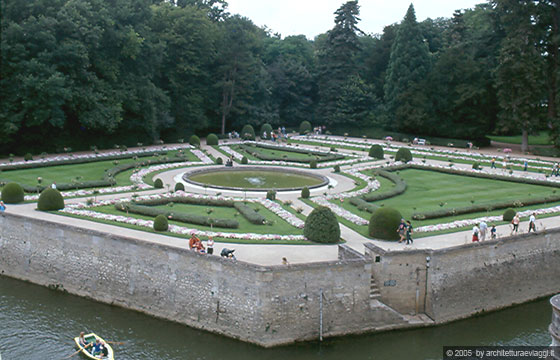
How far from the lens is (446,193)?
1422 inches

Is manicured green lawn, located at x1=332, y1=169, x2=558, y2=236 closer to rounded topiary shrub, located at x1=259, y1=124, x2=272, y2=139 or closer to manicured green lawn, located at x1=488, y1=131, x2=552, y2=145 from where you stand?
rounded topiary shrub, located at x1=259, y1=124, x2=272, y2=139

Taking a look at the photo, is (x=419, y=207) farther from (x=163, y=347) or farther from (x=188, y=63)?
(x=188, y=63)

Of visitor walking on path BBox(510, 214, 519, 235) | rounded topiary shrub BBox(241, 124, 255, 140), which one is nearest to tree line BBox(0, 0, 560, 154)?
rounded topiary shrub BBox(241, 124, 255, 140)

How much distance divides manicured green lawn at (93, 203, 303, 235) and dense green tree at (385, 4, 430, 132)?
37.2m

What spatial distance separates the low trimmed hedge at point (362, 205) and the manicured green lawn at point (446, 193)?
0.70ft

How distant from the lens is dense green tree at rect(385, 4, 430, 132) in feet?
210

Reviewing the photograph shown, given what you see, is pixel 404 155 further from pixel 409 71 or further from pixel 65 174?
pixel 65 174

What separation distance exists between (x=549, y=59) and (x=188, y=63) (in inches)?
1410

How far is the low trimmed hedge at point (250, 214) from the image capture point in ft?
91.4

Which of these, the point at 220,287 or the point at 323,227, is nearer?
the point at 220,287

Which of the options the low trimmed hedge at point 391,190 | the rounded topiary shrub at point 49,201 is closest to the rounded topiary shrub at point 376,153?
the low trimmed hedge at point 391,190

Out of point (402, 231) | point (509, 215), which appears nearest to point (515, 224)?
point (509, 215)

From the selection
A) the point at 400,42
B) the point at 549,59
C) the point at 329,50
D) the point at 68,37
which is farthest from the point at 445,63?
the point at 68,37

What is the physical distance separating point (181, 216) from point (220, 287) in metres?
7.84
